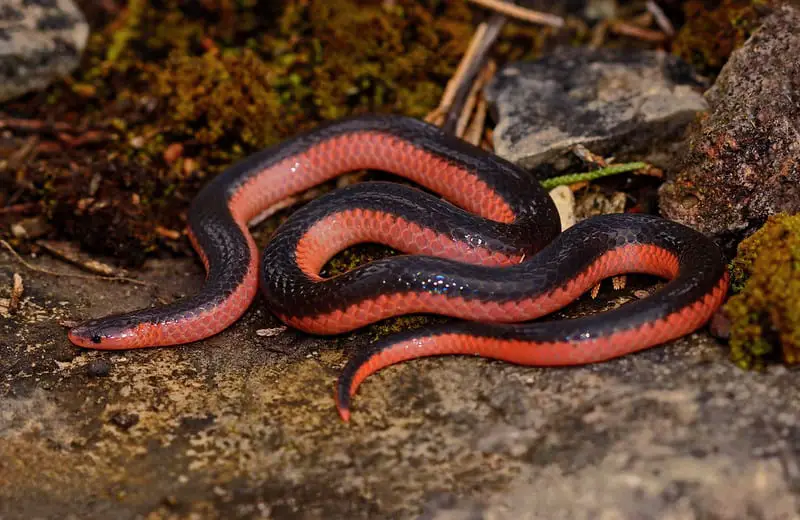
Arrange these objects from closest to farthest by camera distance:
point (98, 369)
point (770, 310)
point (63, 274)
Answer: point (770, 310) < point (98, 369) < point (63, 274)

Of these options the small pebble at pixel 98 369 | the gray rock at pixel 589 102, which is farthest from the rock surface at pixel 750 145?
the small pebble at pixel 98 369

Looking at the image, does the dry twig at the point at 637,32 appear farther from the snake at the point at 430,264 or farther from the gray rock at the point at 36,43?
the gray rock at the point at 36,43

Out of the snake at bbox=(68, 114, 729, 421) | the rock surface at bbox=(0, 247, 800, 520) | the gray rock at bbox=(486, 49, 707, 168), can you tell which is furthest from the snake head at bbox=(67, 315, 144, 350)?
the gray rock at bbox=(486, 49, 707, 168)

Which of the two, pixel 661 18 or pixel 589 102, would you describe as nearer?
pixel 589 102

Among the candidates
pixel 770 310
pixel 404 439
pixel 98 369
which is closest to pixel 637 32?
pixel 770 310

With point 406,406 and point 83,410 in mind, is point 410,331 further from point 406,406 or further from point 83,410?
point 83,410

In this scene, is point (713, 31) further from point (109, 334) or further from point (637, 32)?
point (109, 334)
